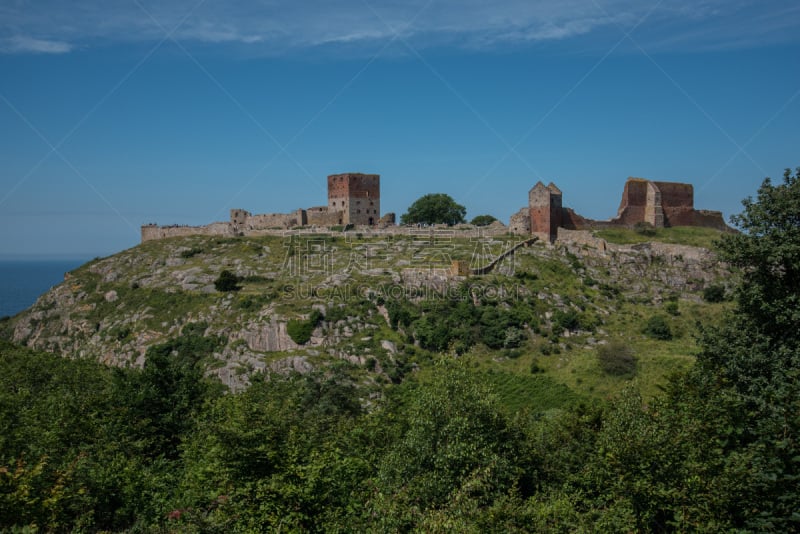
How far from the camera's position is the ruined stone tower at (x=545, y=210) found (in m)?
59.5

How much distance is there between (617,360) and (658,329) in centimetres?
811

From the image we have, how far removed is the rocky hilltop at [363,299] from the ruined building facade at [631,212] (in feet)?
7.73

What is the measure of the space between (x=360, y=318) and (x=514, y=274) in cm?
1410

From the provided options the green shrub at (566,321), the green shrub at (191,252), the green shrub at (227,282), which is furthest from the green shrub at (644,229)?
the green shrub at (191,252)

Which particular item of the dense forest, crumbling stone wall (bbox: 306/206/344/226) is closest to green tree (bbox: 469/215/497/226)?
crumbling stone wall (bbox: 306/206/344/226)

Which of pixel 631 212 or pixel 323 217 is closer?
pixel 631 212

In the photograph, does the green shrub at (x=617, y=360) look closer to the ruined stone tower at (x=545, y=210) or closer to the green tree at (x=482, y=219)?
the ruined stone tower at (x=545, y=210)

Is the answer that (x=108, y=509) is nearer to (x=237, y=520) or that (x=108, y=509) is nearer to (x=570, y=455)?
(x=237, y=520)

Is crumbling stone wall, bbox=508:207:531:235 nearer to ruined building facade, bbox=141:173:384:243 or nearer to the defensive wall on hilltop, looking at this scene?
the defensive wall on hilltop

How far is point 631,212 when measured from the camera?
215 ft

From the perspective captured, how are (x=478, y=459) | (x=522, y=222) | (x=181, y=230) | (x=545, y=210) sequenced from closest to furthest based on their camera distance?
(x=478, y=459) < (x=545, y=210) < (x=522, y=222) < (x=181, y=230)

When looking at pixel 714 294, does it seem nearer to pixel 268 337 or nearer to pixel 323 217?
pixel 268 337

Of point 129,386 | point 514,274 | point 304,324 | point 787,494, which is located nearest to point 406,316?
point 304,324

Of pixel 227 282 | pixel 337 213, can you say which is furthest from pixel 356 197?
pixel 227 282
